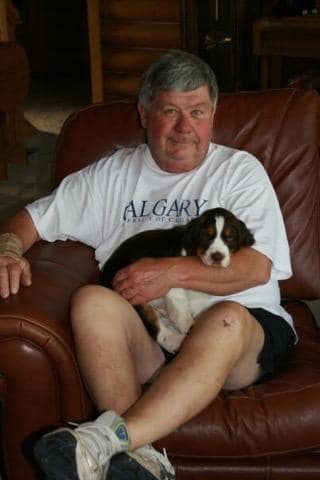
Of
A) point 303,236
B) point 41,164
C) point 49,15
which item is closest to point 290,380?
point 303,236

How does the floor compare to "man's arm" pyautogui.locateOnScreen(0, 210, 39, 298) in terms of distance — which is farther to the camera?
the floor

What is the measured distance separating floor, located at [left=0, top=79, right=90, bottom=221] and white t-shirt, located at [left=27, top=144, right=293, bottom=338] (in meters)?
2.19

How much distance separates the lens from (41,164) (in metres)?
5.72

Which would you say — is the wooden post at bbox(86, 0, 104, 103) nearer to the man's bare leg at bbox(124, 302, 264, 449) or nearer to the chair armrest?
the chair armrest

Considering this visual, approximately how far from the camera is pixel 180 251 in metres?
2.01

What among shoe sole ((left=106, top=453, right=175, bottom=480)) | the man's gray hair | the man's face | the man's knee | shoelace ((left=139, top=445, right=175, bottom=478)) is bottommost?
shoelace ((left=139, top=445, right=175, bottom=478))

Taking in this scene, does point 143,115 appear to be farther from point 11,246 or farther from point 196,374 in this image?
point 196,374

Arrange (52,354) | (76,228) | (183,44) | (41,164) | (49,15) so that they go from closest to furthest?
(52,354) < (76,228) < (183,44) < (41,164) < (49,15)

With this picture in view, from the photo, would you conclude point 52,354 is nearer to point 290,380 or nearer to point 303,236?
point 290,380

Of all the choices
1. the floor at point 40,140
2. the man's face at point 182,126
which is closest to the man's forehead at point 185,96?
the man's face at point 182,126

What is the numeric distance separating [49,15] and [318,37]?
17.7 ft

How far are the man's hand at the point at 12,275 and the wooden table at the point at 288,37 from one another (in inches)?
114

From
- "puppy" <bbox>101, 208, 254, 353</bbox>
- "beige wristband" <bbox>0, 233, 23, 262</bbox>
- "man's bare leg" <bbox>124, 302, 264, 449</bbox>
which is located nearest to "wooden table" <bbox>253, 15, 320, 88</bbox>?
"puppy" <bbox>101, 208, 254, 353</bbox>

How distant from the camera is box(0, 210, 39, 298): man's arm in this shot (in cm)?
182
